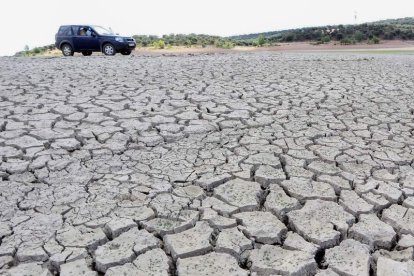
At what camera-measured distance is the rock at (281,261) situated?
7.26 feet

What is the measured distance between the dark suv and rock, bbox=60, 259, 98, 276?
560 inches

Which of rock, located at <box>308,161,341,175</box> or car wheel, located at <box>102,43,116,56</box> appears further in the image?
car wheel, located at <box>102,43,116,56</box>

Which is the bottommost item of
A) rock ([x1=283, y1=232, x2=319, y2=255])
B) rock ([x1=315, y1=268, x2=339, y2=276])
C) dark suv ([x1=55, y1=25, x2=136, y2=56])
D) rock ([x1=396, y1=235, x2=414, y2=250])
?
rock ([x1=396, y1=235, x2=414, y2=250])

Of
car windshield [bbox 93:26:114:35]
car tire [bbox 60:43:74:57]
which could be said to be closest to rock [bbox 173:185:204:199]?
car windshield [bbox 93:26:114:35]

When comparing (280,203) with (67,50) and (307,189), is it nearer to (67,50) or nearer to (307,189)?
(307,189)

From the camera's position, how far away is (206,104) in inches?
229

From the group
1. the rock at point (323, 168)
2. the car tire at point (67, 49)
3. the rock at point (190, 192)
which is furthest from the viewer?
the car tire at point (67, 49)

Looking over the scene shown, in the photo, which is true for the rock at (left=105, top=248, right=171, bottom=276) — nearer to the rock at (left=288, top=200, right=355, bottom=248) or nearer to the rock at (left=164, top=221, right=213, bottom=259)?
the rock at (left=164, top=221, right=213, bottom=259)

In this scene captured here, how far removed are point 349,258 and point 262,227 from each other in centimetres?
55

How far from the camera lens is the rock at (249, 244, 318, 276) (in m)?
2.21

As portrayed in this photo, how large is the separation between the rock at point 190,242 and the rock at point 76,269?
45cm

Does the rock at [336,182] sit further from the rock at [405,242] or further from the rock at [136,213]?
the rock at [136,213]

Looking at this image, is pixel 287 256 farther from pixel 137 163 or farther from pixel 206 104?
pixel 206 104

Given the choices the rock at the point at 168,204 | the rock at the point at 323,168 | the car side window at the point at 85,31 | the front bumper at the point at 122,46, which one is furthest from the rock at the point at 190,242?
the car side window at the point at 85,31
